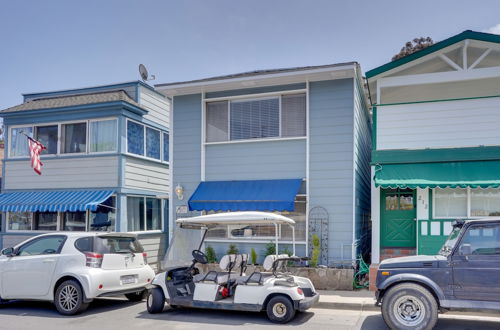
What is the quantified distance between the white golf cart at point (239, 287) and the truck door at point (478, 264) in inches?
101

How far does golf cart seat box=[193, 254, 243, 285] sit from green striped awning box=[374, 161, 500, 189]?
420 cm

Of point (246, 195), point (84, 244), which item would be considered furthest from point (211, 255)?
point (84, 244)

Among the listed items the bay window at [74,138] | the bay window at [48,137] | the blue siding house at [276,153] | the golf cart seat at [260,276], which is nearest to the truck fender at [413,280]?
the golf cart seat at [260,276]

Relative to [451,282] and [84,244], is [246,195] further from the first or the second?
[451,282]

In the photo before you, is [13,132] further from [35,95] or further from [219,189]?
[219,189]

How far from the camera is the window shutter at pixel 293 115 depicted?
1259 centimetres

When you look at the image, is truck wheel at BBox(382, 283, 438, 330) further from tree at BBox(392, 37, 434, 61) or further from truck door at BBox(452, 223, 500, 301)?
tree at BBox(392, 37, 434, 61)

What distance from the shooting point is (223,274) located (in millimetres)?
8984

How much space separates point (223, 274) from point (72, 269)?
297 centimetres

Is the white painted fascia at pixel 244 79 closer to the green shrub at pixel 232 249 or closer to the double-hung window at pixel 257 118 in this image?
the double-hung window at pixel 257 118

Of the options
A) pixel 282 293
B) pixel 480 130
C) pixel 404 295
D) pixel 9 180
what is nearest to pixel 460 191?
pixel 480 130

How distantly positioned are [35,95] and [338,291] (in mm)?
12867

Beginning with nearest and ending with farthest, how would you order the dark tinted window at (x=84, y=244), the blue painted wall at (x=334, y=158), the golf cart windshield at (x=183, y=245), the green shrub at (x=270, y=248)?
the dark tinted window at (x=84, y=244) → the blue painted wall at (x=334, y=158) → the green shrub at (x=270, y=248) → the golf cart windshield at (x=183, y=245)

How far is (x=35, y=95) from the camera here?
1683 cm
